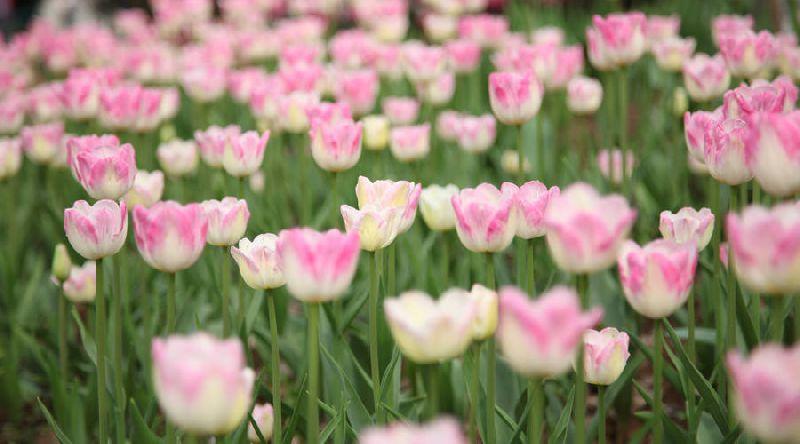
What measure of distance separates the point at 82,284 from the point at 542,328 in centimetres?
158

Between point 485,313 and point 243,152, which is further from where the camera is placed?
point 243,152

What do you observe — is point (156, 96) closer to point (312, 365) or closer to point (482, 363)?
point (482, 363)

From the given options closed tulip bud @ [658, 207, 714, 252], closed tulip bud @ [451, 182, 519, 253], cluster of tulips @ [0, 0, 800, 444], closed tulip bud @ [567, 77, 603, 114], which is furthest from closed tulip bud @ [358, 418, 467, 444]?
closed tulip bud @ [567, 77, 603, 114]

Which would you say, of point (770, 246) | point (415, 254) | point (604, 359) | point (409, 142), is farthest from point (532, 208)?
point (409, 142)

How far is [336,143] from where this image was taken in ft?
6.30

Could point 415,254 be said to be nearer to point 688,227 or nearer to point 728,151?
point 688,227

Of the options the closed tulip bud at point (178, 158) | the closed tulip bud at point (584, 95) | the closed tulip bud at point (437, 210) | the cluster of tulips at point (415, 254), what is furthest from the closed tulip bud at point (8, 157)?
the closed tulip bud at point (584, 95)

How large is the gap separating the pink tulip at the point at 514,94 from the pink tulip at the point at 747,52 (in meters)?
0.54

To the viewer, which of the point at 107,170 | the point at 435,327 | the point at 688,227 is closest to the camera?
the point at 435,327

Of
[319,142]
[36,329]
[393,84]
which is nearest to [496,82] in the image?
[319,142]

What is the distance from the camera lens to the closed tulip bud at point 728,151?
5.03 feet

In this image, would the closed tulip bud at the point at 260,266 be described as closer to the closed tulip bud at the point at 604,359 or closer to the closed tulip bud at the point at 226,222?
the closed tulip bud at the point at 226,222

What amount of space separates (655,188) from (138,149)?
181 cm

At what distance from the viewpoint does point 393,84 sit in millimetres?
4309
